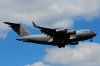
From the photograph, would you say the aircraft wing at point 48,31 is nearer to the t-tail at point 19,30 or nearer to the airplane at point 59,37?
the airplane at point 59,37

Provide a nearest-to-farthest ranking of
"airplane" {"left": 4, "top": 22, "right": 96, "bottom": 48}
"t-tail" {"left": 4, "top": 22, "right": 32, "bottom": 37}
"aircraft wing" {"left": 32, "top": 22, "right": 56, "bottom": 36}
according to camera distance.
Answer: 1. "aircraft wing" {"left": 32, "top": 22, "right": 56, "bottom": 36}
2. "airplane" {"left": 4, "top": 22, "right": 96, "bottom": 48}
3. "t-tail" {"left": 4, "top": 22, "right": 32, "bottom": 37}

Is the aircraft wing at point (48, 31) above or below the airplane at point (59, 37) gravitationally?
above

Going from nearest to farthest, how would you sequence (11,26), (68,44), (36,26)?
(36,26) < (68,44) < (11,26)

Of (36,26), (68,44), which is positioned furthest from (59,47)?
(36,26)

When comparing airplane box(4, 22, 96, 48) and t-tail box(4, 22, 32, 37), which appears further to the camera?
t-tail box(4, 22, 32, 37)

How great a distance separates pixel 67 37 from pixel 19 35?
13053mm

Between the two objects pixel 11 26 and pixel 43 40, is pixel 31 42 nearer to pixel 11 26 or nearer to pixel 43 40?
pixel 43 40

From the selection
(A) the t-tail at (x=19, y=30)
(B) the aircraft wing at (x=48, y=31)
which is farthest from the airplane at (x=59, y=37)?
(A) the t-tail at (x=19, y=30)

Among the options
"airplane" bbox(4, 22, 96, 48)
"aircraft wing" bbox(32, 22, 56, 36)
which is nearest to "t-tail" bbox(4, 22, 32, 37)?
"airplane" bbox(4, 22, 96, 48)

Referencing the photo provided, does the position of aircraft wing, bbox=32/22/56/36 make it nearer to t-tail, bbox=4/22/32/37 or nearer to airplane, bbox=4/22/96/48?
airplane, bbox=4/22/96/48

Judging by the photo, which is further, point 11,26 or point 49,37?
point 11,26

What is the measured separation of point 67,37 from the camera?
72.4 m

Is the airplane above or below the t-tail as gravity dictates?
below

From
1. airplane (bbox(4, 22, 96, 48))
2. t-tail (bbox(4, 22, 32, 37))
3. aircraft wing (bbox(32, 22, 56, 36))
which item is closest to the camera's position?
aircraft wing (bbox(32, 22, 56, 36))
